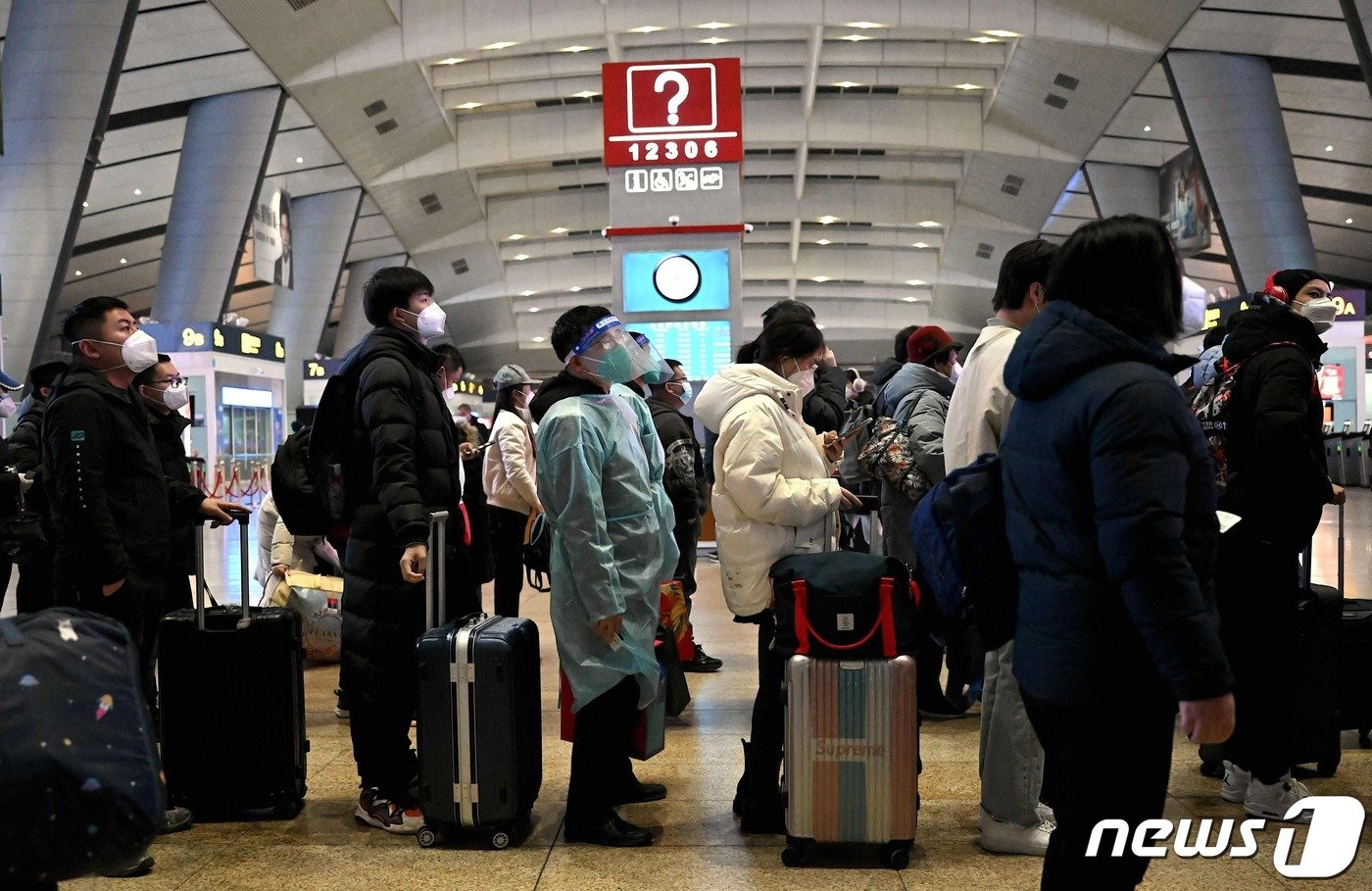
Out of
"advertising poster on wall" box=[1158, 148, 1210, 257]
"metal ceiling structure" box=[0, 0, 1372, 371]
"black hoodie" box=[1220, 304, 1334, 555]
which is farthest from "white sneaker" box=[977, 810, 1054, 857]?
"advertising poster on wall" box=[1158, 148, 1210, 257]

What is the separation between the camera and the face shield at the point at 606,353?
150 inches

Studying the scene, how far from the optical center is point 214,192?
2125cm

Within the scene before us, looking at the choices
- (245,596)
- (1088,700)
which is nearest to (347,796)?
(245,596)

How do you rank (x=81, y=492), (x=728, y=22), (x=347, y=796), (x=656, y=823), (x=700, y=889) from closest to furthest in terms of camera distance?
(x=700, y=889) < (x=81, y=492) < (x=656, y=823) < (x=347, y=796) < (x=728, y=22)

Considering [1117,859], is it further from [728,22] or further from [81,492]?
[728,22]

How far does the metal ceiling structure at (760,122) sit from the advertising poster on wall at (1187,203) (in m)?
1.16

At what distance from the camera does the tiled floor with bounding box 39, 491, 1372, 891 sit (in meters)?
3.30

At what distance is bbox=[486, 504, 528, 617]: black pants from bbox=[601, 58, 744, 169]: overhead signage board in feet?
20.0

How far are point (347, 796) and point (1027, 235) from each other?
32062 millimetres

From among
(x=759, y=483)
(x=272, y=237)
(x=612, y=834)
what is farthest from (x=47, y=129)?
(x=612, y=834)

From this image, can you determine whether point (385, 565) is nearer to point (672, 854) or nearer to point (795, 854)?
point (672, 854)

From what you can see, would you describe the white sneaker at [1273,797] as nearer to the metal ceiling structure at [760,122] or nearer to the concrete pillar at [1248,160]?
the metal ceiling structure at [760,122]

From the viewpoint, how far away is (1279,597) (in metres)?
3.70

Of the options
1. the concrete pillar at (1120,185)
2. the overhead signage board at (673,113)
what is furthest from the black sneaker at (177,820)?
the concrete pillar at (1120,185)
